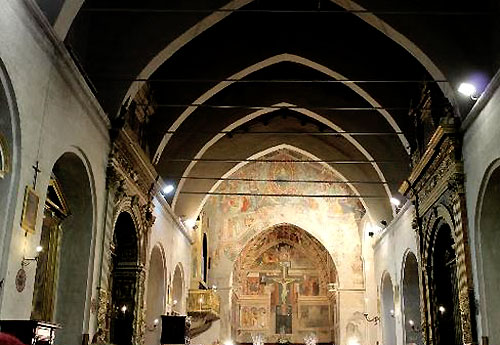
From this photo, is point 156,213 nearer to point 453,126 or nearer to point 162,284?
point 162,284

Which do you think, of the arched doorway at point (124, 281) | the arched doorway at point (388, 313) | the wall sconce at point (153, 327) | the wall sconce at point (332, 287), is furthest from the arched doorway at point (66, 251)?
the wall sconce at point (332, 287)

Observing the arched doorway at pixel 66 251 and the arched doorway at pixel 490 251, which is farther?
the arched doorway at pixel 66 251

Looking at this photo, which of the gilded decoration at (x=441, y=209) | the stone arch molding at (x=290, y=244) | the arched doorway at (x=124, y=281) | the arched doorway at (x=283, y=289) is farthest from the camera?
the arched doorway at (x=283, y=289)

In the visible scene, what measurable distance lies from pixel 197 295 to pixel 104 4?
1226 centimetres

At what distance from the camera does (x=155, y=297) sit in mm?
17219

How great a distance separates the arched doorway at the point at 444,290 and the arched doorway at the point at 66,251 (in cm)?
762

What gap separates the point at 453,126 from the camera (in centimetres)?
1153

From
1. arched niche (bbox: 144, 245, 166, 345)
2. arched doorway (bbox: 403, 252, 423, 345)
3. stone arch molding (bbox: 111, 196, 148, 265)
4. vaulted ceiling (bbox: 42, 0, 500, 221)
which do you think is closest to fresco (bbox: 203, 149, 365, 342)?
vaulted ceiling (bbox: 42, 0, 500, 221)

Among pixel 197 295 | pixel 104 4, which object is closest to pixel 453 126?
pixel 104 4

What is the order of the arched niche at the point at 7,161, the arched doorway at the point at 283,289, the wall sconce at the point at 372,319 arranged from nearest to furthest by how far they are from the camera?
the arched niche at the point at 7,161 < the wall sconce at the point at 372,319 < the arched doorway at the point at 283,289

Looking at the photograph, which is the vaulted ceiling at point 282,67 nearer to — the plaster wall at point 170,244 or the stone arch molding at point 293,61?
the stone arch molding at point 293,61

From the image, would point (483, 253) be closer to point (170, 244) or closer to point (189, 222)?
point (170, 244)

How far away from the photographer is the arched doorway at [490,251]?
33.5 ft

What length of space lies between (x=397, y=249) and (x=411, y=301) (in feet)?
5.14
